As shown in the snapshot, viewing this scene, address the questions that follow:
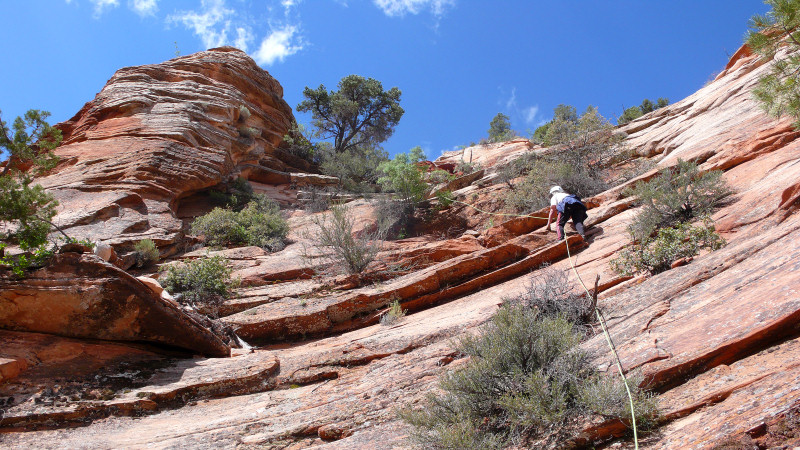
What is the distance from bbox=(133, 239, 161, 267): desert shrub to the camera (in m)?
11.6

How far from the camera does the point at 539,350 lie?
4172 millimetres

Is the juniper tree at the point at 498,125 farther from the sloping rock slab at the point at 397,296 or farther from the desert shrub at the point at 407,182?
the sloping rock slab at the point at 397,296

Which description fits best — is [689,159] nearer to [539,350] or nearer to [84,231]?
[539,350]

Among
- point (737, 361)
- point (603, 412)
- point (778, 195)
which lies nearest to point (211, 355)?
point (603, 412)

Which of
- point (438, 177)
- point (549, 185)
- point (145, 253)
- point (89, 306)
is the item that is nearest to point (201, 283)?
point (145, 253)

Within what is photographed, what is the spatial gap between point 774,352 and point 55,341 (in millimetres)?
8437

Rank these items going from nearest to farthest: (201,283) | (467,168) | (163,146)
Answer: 1. (201,283)
2. (163,146)
3. (467,168)

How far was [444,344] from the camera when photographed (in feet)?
19.8

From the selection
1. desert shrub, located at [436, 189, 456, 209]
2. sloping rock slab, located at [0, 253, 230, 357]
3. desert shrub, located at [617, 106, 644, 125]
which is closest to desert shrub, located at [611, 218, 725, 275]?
sloping rock slab, located at [0, 253, 230, 357]

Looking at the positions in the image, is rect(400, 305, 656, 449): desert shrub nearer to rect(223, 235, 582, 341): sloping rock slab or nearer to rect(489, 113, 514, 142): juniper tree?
rect(223, 235, 582, 341): sloping rock slab

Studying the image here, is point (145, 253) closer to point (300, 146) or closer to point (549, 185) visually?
point (549, 185)

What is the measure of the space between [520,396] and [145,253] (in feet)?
36.4

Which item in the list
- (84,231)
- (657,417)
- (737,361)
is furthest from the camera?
(84,231)

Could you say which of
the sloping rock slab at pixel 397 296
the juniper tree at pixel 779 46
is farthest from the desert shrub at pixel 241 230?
the juniper tree at pixel 779 46
